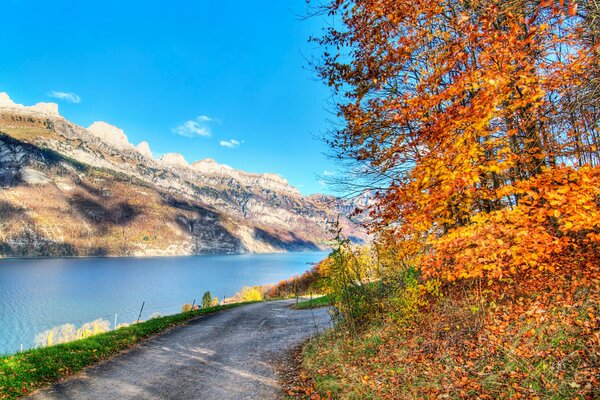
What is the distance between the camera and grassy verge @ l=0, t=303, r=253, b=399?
26.2ft

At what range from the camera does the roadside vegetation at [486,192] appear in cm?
485

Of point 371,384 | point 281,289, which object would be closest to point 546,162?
point 371,384

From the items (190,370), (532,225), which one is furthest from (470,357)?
(190,370)

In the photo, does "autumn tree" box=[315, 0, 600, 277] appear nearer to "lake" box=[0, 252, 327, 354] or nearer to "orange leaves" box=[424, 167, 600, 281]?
"orange leaves" box=[424, 167, 600, 281]

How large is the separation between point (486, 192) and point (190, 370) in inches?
381

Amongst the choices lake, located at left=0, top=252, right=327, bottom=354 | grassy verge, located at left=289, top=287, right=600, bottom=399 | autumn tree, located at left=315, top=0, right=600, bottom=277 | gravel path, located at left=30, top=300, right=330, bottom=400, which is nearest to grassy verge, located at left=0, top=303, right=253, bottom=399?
gravel path, located at left=30, top=300, right=330, bottom=400

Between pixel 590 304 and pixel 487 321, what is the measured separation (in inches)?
68.8

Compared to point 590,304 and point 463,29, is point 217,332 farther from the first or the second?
point 463,29

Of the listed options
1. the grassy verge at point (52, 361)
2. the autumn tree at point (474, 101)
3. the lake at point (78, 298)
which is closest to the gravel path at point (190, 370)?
the grassy verge at point (52, 361)

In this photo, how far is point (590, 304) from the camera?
5.42 meters

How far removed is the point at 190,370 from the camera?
9812 mm

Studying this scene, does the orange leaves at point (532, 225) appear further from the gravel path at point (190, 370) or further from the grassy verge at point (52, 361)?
the grassy verge at point (52, 361)

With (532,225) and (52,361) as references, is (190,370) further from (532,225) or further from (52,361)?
(532,225)

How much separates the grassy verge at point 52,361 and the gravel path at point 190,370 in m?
0.43
